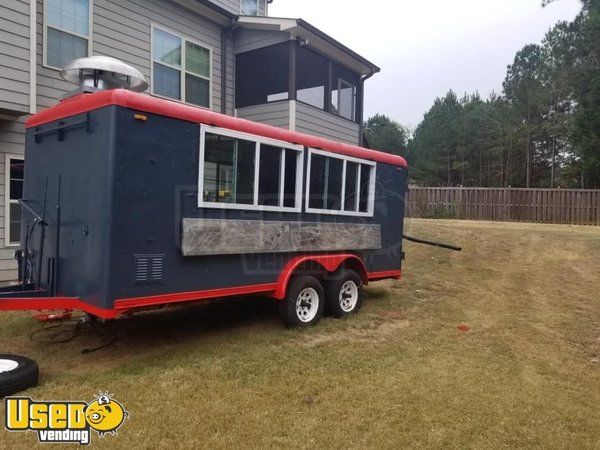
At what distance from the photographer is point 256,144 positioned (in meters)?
5.79

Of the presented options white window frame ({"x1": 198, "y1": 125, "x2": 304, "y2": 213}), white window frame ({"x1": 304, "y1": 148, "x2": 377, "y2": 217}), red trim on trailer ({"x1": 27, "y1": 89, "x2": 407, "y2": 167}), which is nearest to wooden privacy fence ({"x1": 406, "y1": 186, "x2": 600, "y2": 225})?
white window frame ({"x1": 304, "y1": 148, "x2": 377, "y2": 217})

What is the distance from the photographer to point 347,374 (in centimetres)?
495

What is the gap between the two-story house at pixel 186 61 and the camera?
7.88 meters

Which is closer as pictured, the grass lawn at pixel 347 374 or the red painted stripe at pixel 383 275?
the grass lawn at pixel 347 374

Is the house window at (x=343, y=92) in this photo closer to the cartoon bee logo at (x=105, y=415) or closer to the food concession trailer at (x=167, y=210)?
the food concession trailer at (x=167, y=210)

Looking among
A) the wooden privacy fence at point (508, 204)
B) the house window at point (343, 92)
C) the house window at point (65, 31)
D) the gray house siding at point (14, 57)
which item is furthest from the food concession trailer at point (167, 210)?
the wooden privacy fence at point (508, 204)

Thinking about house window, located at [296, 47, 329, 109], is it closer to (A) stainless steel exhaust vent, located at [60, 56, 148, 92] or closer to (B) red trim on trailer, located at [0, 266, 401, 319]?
(A) stainless steel exhaust vent, located at [60, 56, 148, 92]

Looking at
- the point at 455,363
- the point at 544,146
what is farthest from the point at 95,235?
the point at 544,146

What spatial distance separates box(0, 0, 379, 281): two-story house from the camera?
7875mm

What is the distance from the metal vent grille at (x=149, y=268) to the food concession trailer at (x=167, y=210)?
11mm

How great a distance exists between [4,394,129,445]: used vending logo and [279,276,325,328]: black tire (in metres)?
2.77

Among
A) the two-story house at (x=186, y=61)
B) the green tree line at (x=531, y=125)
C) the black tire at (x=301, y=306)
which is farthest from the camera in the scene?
the green tree line at (x=531, y=125)

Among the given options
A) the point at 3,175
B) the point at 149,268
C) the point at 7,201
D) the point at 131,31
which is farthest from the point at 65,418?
the point at 131,31

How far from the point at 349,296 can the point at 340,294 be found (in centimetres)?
35
